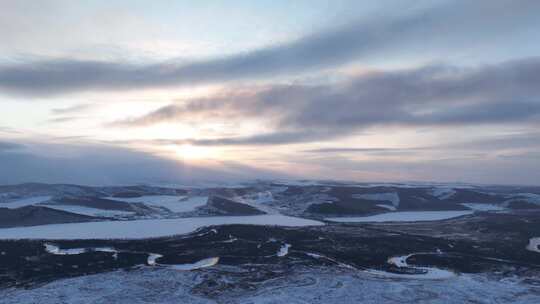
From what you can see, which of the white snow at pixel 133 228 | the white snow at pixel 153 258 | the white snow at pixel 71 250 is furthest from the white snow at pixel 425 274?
the white snow at pixel 133 228

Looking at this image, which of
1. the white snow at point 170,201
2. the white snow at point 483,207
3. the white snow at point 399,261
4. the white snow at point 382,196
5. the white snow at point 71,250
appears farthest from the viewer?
the white snow at point 382,196

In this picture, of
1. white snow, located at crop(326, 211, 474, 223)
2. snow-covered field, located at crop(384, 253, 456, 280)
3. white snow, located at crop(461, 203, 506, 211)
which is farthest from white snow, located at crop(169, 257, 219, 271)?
white snow, located at crop(461, 203, 506, 211)

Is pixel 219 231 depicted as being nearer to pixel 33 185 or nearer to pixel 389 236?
pixel 389 236

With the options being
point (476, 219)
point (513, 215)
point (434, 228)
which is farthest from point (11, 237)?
point (513, 215)

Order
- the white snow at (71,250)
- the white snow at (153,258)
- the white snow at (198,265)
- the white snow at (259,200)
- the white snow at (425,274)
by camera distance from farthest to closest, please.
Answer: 1. the white snow at (259,200)
2. the white snow at (71,250)
3. the white snow at (153,258)
4. the white snow at (198,265)
5. the white snow at (425,274)

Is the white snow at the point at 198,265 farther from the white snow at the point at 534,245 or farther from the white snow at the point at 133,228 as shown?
the white snow at the point at 534,245

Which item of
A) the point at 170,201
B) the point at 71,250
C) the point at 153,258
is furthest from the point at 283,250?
the point at 170,201

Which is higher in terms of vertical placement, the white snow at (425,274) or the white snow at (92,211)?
the white snow at (92,211)
